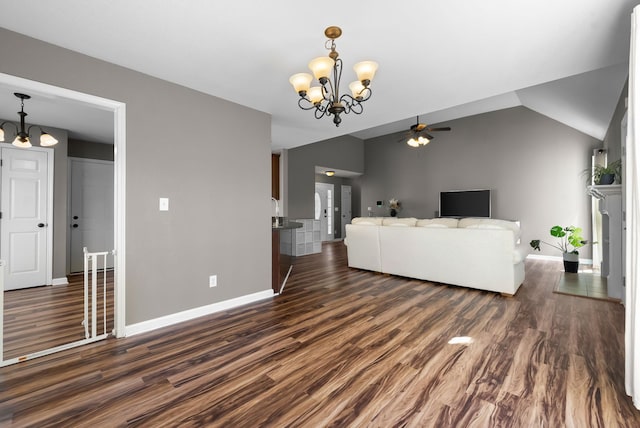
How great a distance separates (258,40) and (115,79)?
4.37 feet

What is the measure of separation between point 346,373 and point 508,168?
22.4ft

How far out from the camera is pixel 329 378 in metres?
1.84

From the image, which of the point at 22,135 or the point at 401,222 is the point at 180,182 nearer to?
the point at 22,135

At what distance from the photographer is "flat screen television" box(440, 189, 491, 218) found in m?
6.97

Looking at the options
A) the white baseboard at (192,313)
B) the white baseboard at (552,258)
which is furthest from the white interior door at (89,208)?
the white baseboard at (552,258)

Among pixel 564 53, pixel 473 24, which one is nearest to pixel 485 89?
pixel 564 53

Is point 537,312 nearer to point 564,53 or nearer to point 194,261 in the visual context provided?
point 564,53

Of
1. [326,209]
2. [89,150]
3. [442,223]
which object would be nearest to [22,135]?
[89,150]

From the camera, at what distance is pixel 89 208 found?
5043 millimetres

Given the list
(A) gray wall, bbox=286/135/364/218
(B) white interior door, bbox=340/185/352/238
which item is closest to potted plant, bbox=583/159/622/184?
(A) gray wall, bbox=286/135/364/218

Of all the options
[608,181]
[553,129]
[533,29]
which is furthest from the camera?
[553,129]

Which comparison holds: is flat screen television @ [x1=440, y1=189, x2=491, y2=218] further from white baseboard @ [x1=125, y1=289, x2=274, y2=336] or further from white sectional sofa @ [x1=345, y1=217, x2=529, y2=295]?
white baseboard @ [x1=125, y1=289, x2=274, y2=336]

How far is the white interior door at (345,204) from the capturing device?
32.9 feet

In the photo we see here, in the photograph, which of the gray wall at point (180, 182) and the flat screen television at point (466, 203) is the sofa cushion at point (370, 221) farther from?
the flat screen television at point (466, 203)
